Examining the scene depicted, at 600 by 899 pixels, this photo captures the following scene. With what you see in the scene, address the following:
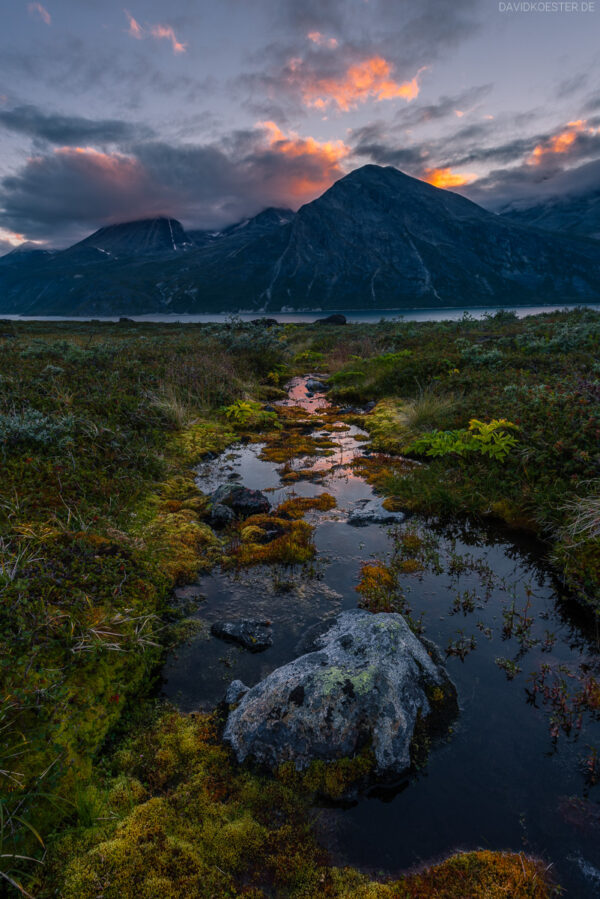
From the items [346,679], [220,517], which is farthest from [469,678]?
[220,517]

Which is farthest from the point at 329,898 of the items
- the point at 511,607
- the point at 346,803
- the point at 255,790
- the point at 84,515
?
the point at 84,515

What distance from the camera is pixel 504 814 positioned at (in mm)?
3441

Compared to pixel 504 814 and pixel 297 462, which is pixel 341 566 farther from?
pixel 297 462

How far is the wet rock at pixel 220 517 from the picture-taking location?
8578mm

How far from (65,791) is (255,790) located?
1606mm

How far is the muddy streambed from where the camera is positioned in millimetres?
3305

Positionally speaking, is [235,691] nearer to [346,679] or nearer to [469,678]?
[346,679]

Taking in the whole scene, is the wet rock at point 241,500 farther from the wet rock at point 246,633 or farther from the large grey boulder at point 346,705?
the large grey boulder at point 346,705

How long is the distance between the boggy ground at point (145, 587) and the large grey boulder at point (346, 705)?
339mm

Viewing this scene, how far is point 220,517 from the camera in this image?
866 centimetres

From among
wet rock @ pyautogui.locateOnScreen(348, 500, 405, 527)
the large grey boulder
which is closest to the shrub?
wet rock @ pyautogui.locateOnScreen(348, 500, 405, 527)

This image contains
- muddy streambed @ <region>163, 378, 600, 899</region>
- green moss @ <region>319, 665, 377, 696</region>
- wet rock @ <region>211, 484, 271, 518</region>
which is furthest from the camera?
wet rock @ <region>211, 484, 271, 518</region>

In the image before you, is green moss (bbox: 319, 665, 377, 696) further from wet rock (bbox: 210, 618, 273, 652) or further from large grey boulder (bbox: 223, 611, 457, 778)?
wet rock (bbox: 210, 618, 273, 652)

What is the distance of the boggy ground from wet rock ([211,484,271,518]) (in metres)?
0.53
